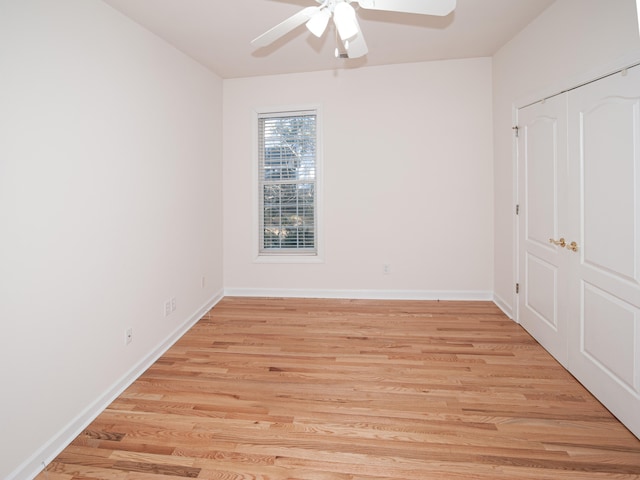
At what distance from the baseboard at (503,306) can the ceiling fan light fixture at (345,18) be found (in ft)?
10.3

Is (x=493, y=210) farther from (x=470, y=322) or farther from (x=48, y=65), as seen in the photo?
(x=48, y=65)

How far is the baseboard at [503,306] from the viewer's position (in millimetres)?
3582

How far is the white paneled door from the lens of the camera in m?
1.93

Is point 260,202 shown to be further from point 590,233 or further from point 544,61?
point 590,233

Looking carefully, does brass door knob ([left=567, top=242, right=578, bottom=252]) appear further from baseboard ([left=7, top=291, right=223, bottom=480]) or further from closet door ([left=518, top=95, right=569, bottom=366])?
baseboard ([left=7, top=291, right=223, bottom=480])

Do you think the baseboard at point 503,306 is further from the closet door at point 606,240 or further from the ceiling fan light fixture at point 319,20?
the ceiling fan light fixture at point 319,20

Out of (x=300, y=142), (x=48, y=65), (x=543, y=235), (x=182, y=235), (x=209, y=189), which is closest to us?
(x=48, y=65)

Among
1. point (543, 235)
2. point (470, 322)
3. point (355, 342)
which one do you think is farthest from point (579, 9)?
point (355, 342)

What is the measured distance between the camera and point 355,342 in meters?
3.08

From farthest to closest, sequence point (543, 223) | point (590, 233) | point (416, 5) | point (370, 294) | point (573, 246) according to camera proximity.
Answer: point (370, 294), point (543, 223), point (573, 246), point (590, 233), point (416, 5)

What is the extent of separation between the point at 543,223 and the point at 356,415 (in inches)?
88.1

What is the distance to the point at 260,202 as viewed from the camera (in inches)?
176

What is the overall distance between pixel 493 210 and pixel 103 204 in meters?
3.90

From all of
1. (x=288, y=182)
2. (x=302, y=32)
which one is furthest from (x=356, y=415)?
(x=302, y=32)
